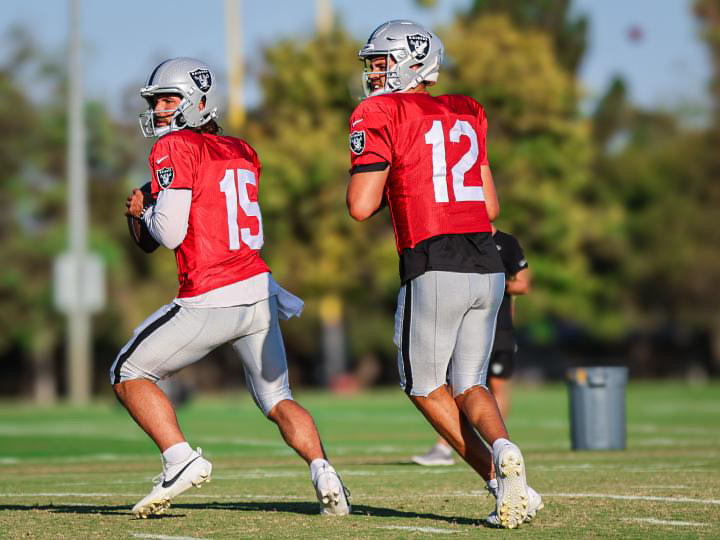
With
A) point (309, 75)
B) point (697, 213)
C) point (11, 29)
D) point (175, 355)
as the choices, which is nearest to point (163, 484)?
point (175, 355)

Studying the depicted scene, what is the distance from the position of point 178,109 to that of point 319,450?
187 cm

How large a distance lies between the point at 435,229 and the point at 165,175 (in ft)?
4.64

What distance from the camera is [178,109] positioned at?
293 inches

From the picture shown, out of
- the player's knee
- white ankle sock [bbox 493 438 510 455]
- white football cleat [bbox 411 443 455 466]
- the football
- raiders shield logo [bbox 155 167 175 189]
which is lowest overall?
white football cleat [bbox 411 443 455 466]

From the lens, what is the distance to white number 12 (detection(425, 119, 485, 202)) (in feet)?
22.3

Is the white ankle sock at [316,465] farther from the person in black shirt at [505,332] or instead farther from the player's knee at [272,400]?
the person in black shirt at [505,332]

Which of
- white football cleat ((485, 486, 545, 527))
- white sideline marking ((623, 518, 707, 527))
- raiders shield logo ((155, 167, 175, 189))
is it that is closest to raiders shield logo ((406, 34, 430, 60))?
raiders shield logo ((155, 167, 175, 189))

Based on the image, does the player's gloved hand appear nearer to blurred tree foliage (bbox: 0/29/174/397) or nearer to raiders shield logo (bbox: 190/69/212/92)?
raiders shield logo (bbox: 190/69/212/92)

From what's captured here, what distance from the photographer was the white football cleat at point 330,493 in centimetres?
708

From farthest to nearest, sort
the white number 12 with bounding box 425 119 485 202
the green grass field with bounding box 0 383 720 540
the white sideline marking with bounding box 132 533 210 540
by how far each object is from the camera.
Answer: the white number 12 with bounding box 425 119 485 202, the green grass field with bounding box 0 383 720 540, the white sideline marking with bounding box 132 533 210 540

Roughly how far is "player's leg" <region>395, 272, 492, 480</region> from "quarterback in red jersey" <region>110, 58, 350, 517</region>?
64cm

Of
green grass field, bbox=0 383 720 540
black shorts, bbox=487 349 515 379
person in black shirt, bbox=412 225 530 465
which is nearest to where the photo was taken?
green grass field, bbox=0 383 720 540

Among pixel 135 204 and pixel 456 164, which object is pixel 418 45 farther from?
pixel 135 204

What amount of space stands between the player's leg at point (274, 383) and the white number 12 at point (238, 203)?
322 millimetres
